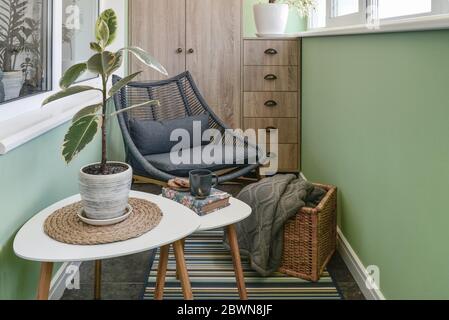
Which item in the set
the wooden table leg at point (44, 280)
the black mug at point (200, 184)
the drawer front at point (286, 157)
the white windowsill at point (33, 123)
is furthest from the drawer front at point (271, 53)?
the wooden table leg at point (44, 280)

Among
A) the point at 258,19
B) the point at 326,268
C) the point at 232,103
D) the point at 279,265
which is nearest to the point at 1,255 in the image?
the point at 279,265

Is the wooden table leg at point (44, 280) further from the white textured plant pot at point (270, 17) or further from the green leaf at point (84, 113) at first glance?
the white textured plant pot at point (270, 17)

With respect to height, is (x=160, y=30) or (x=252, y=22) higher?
(x=252, y=22)

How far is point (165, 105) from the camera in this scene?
11.4 feet

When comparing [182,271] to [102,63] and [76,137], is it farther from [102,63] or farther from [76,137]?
[102,63]

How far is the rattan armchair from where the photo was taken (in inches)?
115

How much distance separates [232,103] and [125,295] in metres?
2.11

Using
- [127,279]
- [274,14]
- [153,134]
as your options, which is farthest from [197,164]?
[274,14]

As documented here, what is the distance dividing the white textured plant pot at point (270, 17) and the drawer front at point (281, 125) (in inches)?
27.4

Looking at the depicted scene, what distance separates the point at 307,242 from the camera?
2135 millimetres

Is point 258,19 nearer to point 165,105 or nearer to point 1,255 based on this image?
point 165,105

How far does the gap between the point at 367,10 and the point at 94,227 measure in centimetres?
181

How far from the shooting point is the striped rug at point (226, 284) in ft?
6.61

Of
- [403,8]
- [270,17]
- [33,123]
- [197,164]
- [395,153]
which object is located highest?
[270,17]
